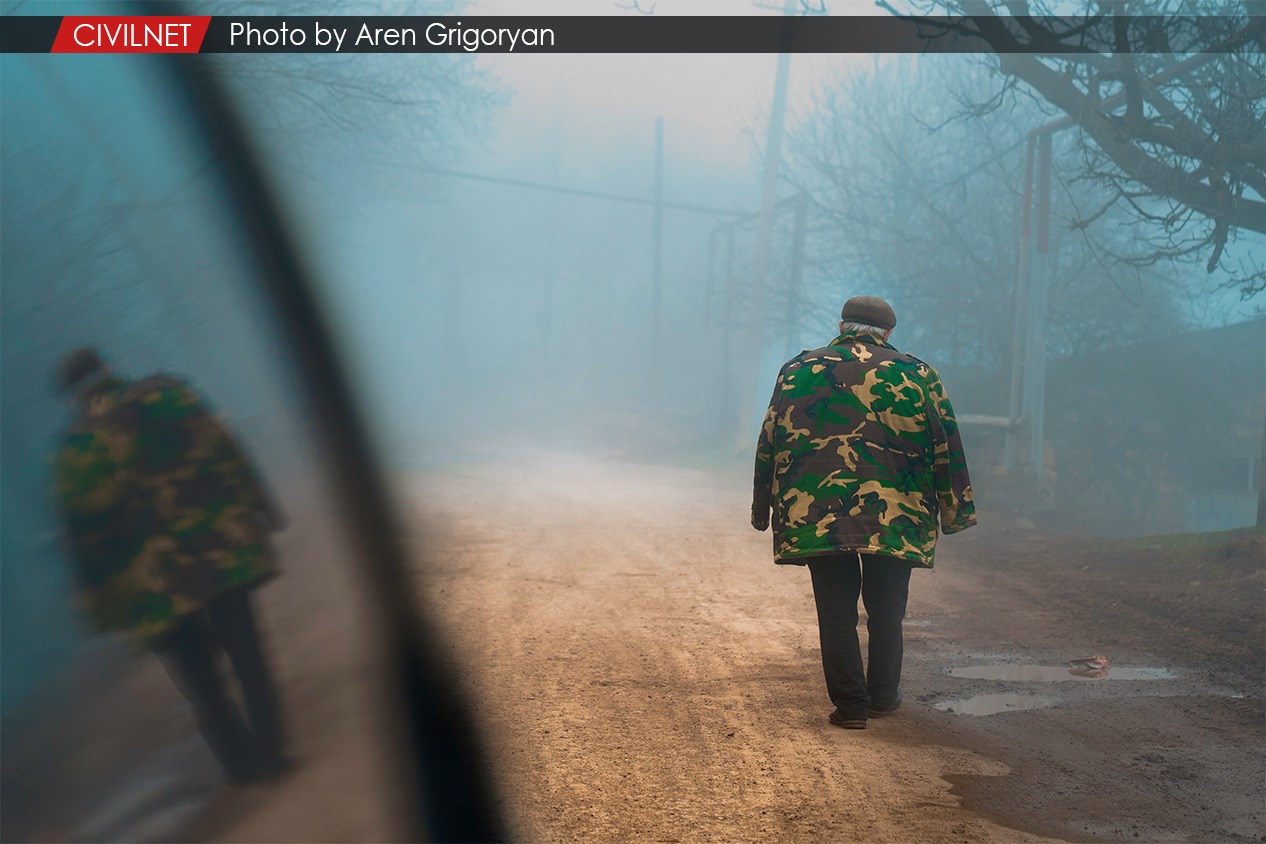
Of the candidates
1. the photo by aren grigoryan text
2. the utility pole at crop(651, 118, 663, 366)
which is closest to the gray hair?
the photo by aren grigoryan text

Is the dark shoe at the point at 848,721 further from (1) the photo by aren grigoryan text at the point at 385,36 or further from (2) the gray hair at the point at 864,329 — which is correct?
(1) the photo by aren grigoryan text at the point at 385,36

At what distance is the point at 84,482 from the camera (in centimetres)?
423

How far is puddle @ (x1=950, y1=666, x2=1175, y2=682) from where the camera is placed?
5.94 m

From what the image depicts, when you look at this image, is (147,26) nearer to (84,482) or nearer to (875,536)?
(84,482)

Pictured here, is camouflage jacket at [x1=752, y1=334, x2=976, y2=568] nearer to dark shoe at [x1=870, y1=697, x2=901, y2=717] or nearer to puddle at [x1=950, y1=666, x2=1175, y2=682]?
dark shoe at [x1=870, y1=697, x2=901, y2=717]

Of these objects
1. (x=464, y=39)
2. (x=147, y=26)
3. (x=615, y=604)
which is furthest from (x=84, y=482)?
(x=464, y=39)

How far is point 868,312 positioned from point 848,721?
1957mm

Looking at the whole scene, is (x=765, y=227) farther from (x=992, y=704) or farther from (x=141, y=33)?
(x=992, y=704)

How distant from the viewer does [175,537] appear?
4398 mm

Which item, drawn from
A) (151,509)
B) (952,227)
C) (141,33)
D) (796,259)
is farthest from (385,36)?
(796,259)

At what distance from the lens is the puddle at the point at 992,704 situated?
17.2 feet

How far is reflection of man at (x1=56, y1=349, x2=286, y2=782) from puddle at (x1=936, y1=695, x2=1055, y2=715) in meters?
3.19

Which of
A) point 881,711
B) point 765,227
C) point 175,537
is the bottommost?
point 881,711

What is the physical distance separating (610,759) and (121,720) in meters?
3.10
